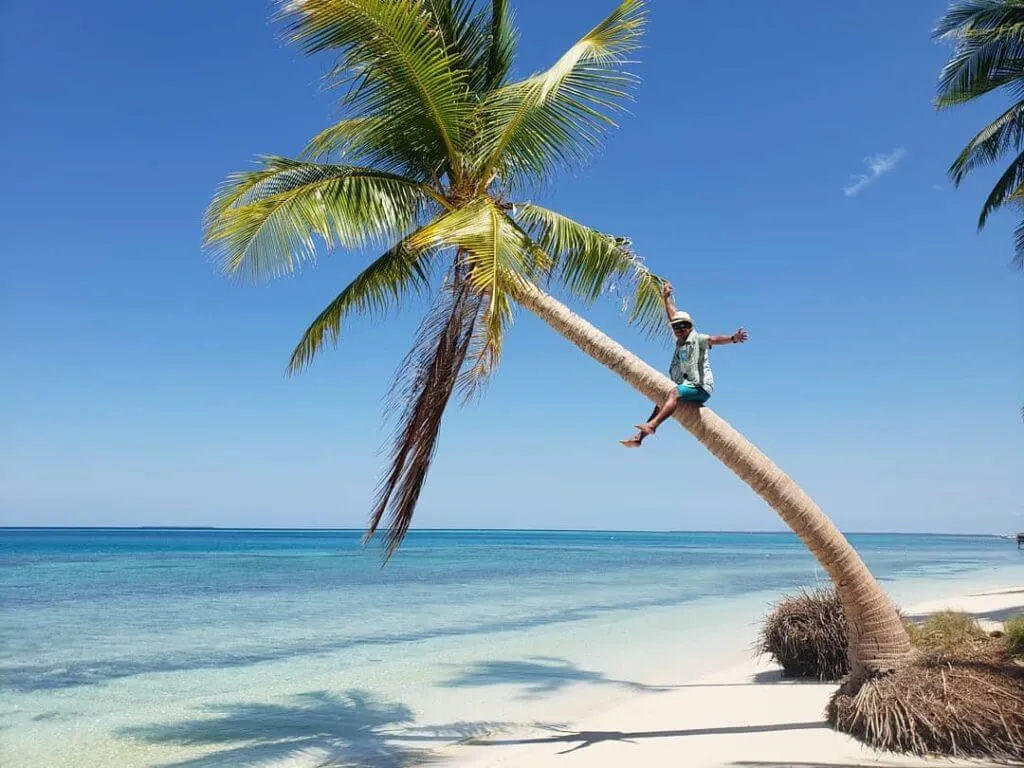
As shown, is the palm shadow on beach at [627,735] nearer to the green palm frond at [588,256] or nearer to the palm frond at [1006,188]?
the green palm frond at [588,256]

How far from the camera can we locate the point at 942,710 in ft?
18.5

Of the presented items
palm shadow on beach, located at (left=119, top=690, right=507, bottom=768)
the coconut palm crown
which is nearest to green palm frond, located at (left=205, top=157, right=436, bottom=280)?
the coconut palm crown

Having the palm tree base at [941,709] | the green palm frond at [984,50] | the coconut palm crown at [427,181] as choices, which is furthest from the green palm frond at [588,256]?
the green palm frond at [984,50]

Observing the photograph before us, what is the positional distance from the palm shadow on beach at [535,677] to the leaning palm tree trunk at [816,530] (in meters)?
3.75

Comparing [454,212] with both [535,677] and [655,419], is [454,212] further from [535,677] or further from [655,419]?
[535,677]

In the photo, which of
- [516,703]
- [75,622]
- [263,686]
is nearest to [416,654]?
[263,686]

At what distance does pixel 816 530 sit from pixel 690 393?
5.21ft

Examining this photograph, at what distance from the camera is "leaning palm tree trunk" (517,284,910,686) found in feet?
20.4

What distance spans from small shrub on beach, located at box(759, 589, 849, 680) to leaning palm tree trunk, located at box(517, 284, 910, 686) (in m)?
2.76

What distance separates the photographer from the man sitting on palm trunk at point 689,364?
6.17 metres

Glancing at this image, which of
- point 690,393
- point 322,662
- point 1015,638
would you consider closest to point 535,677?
point 322,662

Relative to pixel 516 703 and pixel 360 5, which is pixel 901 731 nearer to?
pixel 516 703

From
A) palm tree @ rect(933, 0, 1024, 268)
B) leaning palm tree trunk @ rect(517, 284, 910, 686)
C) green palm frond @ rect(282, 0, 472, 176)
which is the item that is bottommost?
leaning palm tree trunk @ rect(517, 284, 910, 686)

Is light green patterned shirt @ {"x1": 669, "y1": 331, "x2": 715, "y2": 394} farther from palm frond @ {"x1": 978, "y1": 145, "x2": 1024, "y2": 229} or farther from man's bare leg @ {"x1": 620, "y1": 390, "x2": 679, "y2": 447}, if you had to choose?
palm frond @ {"x1": 978, "y1": 145, "x2": 1024, "y2": 229}
